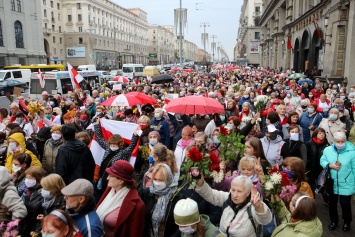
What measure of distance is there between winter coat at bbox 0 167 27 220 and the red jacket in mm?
1257

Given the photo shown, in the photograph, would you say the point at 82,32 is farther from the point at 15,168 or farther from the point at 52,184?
the point at 52,184

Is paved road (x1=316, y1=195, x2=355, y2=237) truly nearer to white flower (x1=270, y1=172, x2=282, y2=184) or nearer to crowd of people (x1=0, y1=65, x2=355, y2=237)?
crowd of people (x1=0, y1=65, x2=355, y2=237)

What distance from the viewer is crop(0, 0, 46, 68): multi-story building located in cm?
4525

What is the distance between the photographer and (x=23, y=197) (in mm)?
4117

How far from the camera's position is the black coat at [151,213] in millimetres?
3656

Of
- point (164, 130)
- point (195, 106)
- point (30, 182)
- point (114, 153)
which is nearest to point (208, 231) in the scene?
point (30, 182)

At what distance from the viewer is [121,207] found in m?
3.48

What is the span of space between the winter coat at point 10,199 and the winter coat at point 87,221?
0.94 m

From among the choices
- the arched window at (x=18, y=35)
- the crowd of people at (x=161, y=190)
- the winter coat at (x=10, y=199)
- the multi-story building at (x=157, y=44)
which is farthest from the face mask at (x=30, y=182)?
the multi-story building at (x=157, y=44)

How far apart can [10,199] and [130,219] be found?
5.02ft

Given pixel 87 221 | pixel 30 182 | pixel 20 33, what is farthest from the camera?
pixel 20 33

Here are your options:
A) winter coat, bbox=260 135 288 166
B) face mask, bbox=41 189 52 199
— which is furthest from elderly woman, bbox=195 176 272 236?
winter coat, bbox=260 135 288 166

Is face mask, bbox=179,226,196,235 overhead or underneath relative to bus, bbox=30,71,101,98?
underneath

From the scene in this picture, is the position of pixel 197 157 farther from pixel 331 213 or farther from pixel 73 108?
pixel 73 108
